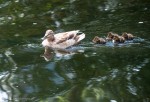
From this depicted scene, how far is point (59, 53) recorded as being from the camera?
9.10m

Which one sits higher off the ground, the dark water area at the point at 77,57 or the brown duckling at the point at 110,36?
the brown duckling at the point at 110,36

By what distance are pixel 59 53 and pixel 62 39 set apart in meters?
0.32

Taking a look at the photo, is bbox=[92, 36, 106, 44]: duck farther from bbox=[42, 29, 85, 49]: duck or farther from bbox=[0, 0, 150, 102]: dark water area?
bbox=[42, 29, 85, 49]: duck

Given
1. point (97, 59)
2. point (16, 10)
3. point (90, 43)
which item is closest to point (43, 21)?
point (16, 10)

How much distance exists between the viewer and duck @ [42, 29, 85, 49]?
9.24m

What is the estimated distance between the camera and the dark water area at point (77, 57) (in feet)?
23.7

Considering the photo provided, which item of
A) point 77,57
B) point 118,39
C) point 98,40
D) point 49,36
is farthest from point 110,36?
point 49,36

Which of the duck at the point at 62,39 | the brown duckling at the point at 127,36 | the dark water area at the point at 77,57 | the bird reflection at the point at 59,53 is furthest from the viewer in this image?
the duck at the point at 62,39

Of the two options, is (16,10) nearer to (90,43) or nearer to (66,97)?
(90,43)

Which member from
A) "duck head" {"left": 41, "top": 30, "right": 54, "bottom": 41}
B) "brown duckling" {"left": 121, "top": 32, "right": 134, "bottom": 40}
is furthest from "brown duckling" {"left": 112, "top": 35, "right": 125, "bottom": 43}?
"duck head" {"left": 41, "top": 30, "right": 54, "bottom": 41}

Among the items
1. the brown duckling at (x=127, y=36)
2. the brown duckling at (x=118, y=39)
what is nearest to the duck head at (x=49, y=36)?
the brown duckling at (x=118, y=39)

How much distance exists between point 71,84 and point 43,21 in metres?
3.70

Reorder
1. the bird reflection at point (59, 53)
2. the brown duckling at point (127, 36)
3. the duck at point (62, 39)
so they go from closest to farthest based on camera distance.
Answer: the bird reflection at point (59, 53)
the brown duckling at point (127, 36)
the duck at point (62, 39)

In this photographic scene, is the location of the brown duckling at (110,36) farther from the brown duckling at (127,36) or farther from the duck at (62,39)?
the duck at (62,39)
